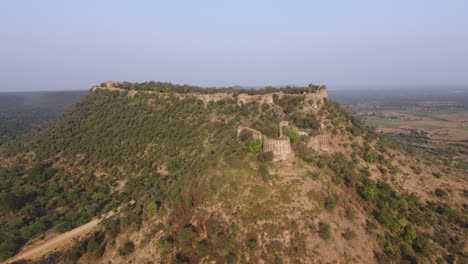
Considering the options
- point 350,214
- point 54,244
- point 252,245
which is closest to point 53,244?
point 54,244

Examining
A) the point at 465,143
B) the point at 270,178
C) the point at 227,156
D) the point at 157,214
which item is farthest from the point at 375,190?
the point at 465,143

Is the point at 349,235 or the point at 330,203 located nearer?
the point at 349,235

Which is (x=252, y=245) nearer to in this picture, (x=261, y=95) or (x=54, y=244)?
(x=54, y=244)

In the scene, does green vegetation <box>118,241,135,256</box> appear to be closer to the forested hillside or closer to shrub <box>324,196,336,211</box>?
shrub <box>324,196,336,211</box>

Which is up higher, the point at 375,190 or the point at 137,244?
the point at 375,190

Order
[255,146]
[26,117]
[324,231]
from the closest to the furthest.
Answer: [324,231]
[255,146]
[26,117]

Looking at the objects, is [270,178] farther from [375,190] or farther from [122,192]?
[122,192]

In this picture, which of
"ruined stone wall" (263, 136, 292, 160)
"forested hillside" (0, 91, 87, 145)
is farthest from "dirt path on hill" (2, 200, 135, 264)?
"forested hillside" (0, 91, 87, 145)
